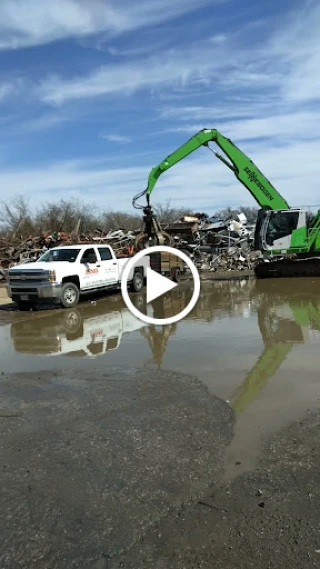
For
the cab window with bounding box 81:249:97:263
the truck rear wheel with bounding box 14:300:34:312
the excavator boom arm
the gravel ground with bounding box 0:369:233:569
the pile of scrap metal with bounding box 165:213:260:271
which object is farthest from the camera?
the pile of scrap metal with bounding box 165:213:260:271

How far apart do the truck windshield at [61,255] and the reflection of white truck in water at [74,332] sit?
7.06 ft

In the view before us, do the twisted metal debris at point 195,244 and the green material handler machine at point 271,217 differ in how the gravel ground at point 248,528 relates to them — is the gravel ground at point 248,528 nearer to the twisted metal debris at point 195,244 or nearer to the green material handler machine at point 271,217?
the green material handler machine at point 271,217

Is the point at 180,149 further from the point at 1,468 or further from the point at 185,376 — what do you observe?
the point at 1,468

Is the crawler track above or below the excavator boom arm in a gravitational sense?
below

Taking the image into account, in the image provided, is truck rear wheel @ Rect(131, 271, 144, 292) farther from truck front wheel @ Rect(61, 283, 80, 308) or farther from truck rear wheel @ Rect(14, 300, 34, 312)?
truck rear wheel @ Rect(14, 300, 34, 312)

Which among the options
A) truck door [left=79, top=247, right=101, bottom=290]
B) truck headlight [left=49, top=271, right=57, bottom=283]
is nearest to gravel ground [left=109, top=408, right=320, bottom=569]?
truck headlight [left=49, top=271, right=57, bottom=283]

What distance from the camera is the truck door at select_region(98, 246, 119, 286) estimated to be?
16534 millimetres

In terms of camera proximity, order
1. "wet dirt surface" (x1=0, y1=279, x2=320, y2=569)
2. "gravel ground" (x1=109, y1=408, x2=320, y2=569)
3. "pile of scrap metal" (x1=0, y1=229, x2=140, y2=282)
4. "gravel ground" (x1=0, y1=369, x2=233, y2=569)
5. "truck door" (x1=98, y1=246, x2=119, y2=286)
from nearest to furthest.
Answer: "gravel ground" (x1=109, y1=408, x2=320, y2=569), "wet dirt surface" (x1=0, y1=279, x2=320, y2=569), "gravel ground" (x1=0, y1=369, x2=233, y2=569), "truck door" (x1=98, y1=246, x2=119, y2=286), "pile of scrap metal" (x1=0, y1=229, x2=140, y2=282)

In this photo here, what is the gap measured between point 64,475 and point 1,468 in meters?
0.65

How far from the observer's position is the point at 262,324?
11.0 m

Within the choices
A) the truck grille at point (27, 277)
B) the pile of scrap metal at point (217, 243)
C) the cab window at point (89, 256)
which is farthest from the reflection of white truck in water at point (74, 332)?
the pile of scrap metal at point (217, 243)

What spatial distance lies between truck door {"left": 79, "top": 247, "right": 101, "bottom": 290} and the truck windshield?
1.06ft

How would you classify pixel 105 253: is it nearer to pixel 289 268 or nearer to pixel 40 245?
pixel 289 268

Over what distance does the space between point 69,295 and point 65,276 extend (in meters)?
0.62
